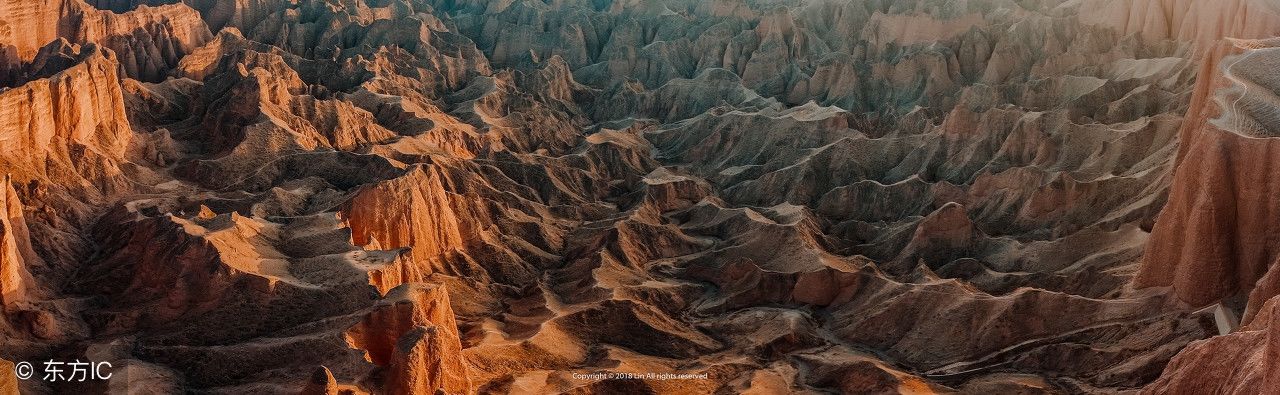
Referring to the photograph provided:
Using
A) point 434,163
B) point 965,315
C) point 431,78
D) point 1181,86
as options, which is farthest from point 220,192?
point 1181,86

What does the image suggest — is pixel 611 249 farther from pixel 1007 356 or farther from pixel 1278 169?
pixel 1278 169

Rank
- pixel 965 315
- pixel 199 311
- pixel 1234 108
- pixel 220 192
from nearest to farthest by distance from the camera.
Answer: pixel 199 311 < pixel 1234 108 < pixel 965 315 < pixel 220 192
